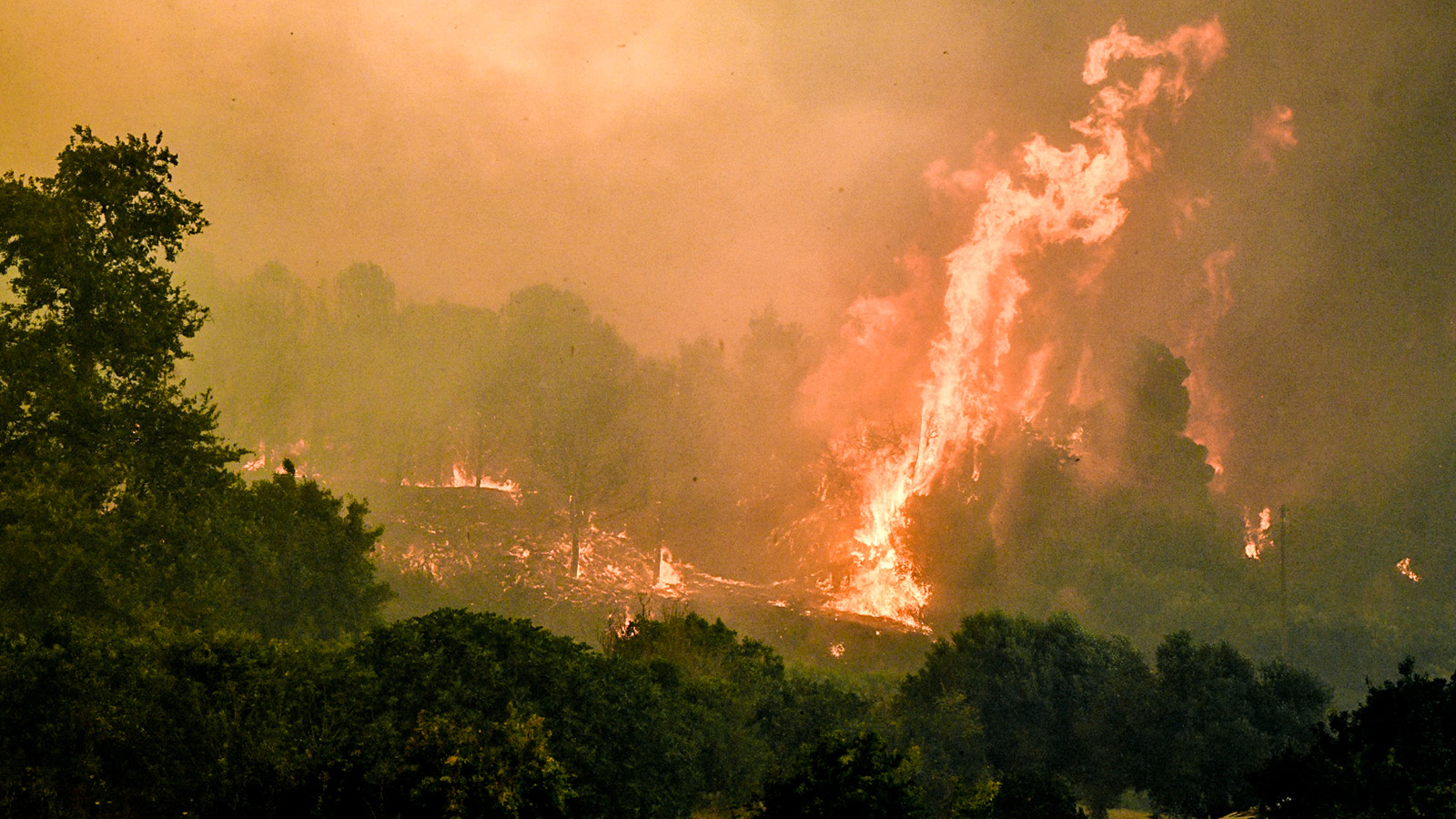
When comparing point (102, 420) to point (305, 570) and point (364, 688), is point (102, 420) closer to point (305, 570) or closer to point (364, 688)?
point (364, 688)

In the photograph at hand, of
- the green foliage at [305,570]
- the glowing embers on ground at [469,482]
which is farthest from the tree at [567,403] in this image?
the green foliage at [305,570]

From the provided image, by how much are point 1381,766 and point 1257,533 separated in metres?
138

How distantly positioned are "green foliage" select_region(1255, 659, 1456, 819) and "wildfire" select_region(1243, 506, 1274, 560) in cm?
12513

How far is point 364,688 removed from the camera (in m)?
30.7

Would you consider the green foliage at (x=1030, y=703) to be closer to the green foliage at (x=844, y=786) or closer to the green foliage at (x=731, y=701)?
the green foliage at (x=731, y=701)

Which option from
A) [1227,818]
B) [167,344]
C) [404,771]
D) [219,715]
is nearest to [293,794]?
[404,771]

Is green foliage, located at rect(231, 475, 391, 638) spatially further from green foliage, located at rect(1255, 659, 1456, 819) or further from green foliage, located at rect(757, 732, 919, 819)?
green foliage, located at rect(1255, 659, 1456, 819)

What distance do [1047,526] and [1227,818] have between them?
350 feet

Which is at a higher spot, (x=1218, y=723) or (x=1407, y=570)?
(x=1407, y=570)

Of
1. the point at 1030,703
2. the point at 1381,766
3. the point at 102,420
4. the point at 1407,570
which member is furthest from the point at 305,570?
the point at 1407,570

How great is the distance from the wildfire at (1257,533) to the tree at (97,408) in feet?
455

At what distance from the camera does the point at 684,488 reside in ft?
482

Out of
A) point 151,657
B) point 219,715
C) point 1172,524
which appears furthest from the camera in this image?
point 1172,524

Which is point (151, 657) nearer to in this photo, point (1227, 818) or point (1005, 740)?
point (1227, 818)
